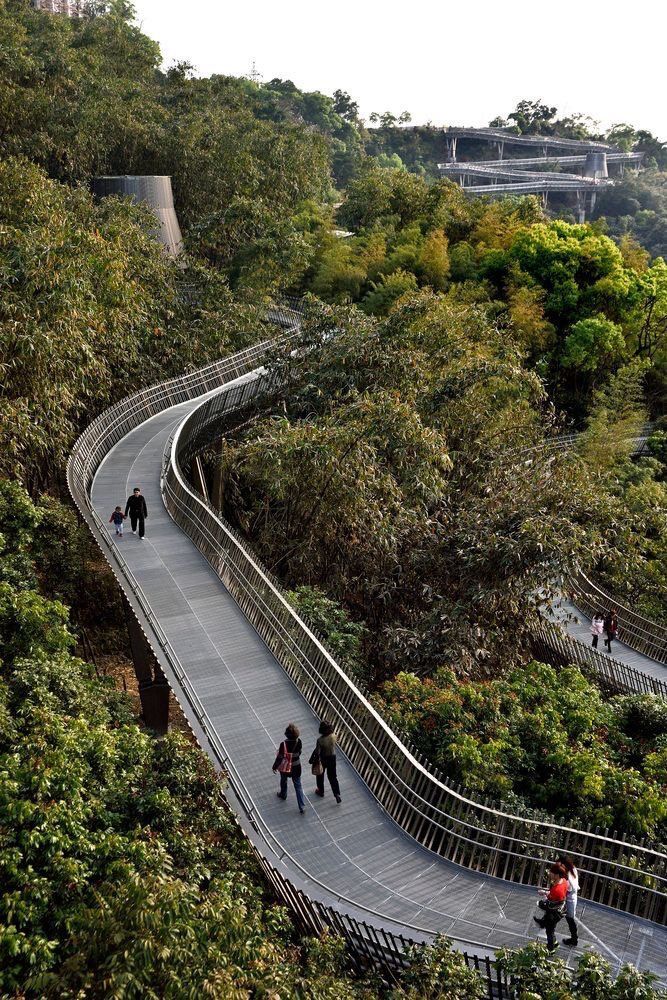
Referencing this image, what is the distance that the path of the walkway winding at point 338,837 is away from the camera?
30.7 feet

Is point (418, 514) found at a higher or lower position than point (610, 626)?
higher

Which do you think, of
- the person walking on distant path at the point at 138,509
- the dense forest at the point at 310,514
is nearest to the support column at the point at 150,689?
the dense forest at the point at 310,514

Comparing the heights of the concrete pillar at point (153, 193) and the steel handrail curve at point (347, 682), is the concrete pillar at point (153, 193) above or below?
above

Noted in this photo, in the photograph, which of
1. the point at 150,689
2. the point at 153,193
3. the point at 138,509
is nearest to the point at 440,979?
the point at 150,689

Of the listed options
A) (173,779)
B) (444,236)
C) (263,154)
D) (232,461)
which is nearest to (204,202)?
(263,154)

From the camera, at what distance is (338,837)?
10.6 meters

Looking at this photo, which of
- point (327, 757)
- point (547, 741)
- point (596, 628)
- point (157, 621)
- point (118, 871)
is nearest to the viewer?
point (118, 871)

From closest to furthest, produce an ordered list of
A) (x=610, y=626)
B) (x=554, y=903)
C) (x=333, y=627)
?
(x=554, y=903) → (x=333, y=627) → (x=610, y=626)

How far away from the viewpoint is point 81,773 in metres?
9.77

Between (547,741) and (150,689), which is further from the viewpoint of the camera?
(150,689)

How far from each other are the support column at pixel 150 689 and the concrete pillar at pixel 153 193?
1100 inches

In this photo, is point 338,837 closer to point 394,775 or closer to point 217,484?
point 394,775

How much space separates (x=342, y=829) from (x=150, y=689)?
17.5 feet

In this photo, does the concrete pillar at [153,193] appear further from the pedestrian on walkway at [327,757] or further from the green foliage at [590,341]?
the pedestrian on walkway at [327,757]
